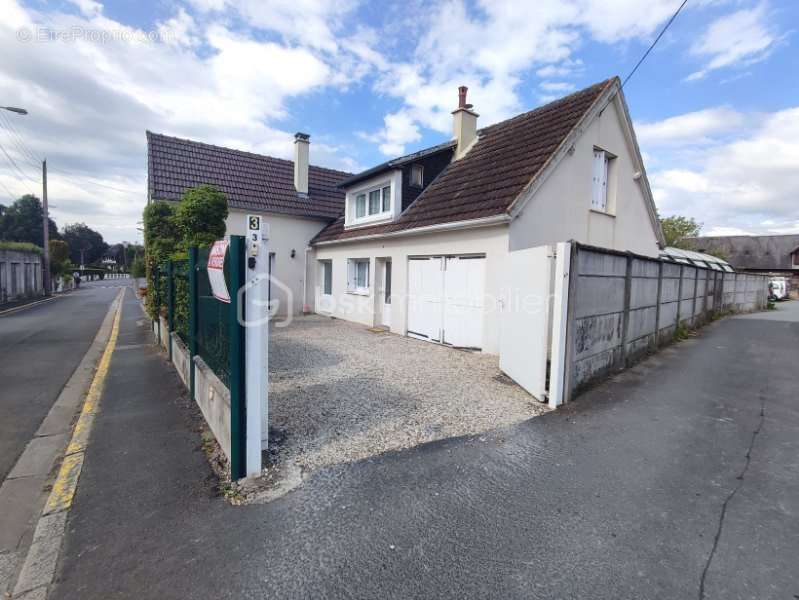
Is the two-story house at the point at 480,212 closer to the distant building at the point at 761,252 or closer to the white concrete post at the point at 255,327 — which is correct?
the white concrete post at the point at 255,327

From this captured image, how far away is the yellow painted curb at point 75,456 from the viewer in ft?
10.7

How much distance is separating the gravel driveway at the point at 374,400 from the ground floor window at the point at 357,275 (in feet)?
14.8

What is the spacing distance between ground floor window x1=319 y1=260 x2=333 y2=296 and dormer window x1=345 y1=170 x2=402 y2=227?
2.24 meters

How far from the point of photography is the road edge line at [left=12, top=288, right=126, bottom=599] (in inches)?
94.2

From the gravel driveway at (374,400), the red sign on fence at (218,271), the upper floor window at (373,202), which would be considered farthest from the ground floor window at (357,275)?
the red sign on fence at (218,271)

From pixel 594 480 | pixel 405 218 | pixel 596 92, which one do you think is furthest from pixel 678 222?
pixel 594 480

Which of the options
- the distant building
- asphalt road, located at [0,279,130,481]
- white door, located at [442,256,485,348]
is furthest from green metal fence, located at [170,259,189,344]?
the distant building

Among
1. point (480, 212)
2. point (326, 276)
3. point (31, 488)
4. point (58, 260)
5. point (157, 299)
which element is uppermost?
point (480, 212)

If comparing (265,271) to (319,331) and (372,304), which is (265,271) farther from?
(372,304)

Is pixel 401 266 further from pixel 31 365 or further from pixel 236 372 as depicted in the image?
pixel 236 372

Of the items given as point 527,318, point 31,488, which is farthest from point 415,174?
point 31,488

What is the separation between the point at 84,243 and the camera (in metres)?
88.4

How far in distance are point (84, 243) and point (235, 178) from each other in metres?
95.7

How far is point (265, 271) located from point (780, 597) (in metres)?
4.03
